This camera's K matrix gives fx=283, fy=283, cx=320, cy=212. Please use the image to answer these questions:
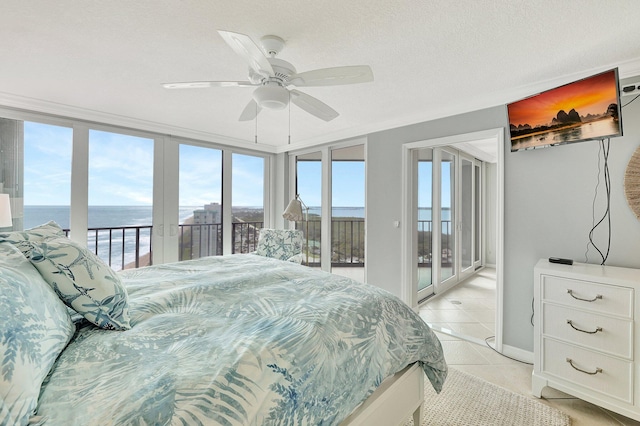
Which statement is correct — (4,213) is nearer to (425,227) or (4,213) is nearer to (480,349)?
(480,349)

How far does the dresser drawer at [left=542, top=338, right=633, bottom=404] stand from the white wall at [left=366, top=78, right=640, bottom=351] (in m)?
0.56

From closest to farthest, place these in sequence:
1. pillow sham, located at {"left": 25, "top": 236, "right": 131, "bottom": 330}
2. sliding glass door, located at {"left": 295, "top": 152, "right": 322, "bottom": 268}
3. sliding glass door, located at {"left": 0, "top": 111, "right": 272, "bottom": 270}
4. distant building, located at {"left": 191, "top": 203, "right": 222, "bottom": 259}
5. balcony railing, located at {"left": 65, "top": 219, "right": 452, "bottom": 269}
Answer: pillow sham, located at {"left": 25, "top": 236, "right": 131, "bottom": 330} < sliding glass door, located at {"left": 0, "top": 111, "right": 272, "bottom": 270} < balcony railing, located at {"left": 65, "top": 219, "right": 452, "bottom": 269} < distant building, located at {"left": 191, "top": 203, "right": 222, "bottom": 259} < sliding glass door, located at {"left": 295, "top": 152, "right": 322, "bottom": 268}

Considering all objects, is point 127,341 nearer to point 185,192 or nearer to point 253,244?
point 185,192

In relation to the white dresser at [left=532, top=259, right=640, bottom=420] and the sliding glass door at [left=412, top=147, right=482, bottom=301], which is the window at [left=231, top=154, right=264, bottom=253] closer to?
the sliding glass door at [left=412, top=147, right=482, bottom=301]

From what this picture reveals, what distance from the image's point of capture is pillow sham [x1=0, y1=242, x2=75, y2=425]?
64 centimetres

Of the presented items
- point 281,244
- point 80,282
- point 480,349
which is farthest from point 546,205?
point 80,282

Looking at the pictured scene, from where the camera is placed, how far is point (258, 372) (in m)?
0.92

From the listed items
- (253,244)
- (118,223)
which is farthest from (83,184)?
(253,244)

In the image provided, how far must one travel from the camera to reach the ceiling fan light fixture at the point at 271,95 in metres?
1.70

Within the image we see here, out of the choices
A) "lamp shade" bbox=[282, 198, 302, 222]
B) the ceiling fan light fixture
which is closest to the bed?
the ceiling fan light fixture

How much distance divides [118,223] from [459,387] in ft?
13.4

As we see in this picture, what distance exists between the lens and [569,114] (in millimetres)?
2035

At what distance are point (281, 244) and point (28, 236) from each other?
2.94 metres

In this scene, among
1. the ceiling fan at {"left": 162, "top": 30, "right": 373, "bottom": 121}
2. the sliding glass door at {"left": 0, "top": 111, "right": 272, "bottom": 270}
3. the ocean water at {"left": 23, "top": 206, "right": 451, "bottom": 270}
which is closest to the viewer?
the ceiling fan at {"left": 162, "top": 30, "right": 373, "bottom": 121}
